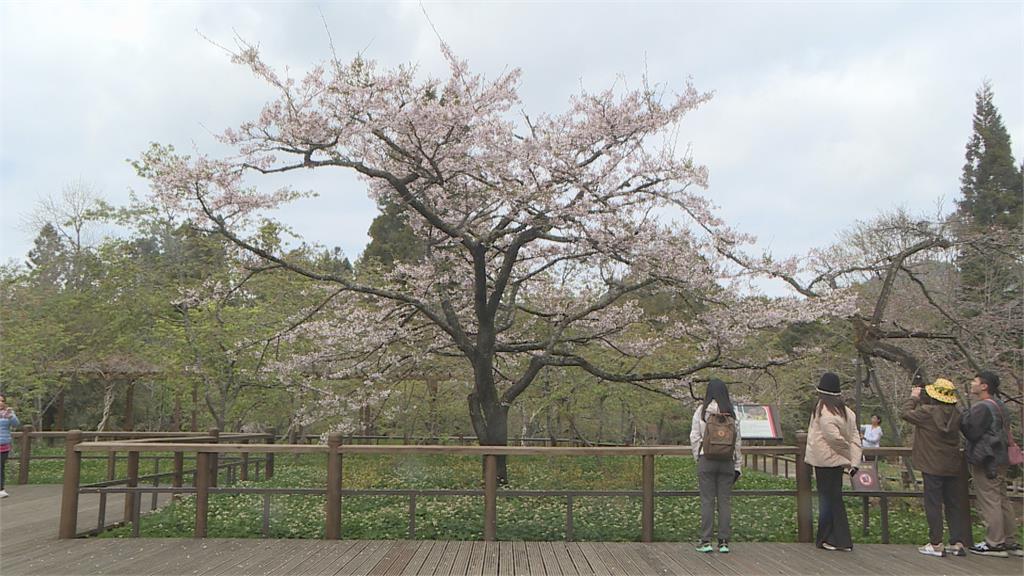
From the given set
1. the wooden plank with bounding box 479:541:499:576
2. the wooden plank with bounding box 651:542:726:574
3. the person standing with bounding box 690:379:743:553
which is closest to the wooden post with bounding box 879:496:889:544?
the person standing with bounding box 690:379:743:553

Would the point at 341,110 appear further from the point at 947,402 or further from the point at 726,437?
the point at 947,402

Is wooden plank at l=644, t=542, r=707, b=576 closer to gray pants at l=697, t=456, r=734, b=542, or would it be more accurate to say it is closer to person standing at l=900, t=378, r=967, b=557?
gray pants at l=697, t=456, r=734, b=542

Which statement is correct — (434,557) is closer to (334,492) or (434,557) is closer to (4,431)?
(334,492)

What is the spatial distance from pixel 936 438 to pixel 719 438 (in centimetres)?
184

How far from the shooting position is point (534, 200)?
919 centimetres

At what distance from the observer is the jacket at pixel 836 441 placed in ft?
18.4

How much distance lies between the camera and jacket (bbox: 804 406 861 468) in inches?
221

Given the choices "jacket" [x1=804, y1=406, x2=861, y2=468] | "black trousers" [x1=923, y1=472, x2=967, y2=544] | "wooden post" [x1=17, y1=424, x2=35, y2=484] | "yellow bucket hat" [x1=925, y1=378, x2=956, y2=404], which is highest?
"yellow bucket hat" [x1=925, y1=378, x2=956, y2=404]

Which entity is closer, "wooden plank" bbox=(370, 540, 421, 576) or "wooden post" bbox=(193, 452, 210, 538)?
"wooden plank" bbox=(370, 540, 421, 576)

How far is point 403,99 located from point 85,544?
19.7 ft

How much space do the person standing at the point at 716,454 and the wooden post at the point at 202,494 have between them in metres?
4.25

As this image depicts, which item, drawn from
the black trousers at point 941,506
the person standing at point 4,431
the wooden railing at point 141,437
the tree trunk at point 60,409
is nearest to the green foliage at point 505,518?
the wooden railing at point 141,437

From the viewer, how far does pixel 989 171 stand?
32562 millimetres

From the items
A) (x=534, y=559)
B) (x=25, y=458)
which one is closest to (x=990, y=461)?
(x=534, y=559)
